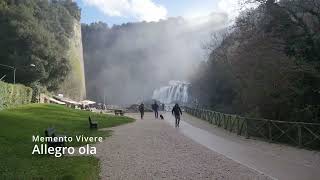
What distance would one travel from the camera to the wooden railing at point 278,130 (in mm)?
17359

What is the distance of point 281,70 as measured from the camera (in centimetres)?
2061

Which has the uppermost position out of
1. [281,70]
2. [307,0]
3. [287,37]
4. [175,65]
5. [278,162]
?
[175,65]

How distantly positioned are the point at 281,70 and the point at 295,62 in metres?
0.77

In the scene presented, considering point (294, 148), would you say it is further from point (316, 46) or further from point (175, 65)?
point (175, 65)

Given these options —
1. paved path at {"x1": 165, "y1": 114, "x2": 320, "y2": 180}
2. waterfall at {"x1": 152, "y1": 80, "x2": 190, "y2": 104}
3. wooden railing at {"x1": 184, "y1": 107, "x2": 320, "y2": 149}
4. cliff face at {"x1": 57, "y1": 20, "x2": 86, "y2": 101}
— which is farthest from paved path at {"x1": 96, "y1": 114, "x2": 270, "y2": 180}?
waterfall at {"x1": 152, "y1": 80, "x2": 190, "y2": 104}

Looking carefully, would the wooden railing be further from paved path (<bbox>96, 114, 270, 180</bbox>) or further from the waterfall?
the waterfall

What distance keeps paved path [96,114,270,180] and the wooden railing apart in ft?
11.6

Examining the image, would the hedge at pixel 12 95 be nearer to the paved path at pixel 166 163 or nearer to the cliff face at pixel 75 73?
the paved path at pixel 166 163

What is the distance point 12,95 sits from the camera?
43.0 meters

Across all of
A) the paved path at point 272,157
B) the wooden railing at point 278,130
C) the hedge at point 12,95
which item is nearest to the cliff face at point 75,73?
the hedge at point 12,95

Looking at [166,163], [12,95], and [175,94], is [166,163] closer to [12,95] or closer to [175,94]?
[12,95]

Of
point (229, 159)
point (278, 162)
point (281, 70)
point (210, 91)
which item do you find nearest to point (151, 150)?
point (229, 159)

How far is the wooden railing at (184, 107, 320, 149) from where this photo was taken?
17359mm

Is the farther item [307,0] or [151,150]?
[307,0]
